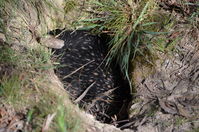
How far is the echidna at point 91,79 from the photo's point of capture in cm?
297

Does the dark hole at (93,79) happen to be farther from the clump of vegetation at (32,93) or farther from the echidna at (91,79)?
the clump of vegetation at (32,93)

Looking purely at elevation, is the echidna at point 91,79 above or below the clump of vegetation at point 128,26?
below

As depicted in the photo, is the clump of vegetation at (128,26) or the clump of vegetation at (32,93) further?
the clump of vegetation at (128,26)

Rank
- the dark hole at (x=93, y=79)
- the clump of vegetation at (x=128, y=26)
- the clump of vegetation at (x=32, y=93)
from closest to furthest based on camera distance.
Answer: the clump of vegetation at (x=32, y=93) → the dark hole at (x=93, y=79) → the clump of vegetation at (x=128, y=26)

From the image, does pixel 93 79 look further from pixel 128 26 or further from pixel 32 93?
pixel 32 93

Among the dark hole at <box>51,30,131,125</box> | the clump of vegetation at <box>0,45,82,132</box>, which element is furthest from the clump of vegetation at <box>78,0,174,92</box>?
the clump of vegetation at <box>0,45,82,132</box>

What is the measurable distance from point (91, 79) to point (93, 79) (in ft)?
0.06

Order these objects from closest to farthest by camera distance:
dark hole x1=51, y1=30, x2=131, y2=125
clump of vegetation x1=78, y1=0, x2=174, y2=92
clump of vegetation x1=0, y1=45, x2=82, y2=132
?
clump of vegetation x1=0, y1=45, x2=82, y2=132 → dark hole x1=51, y1=30, x2=131, y2=125 → clump of vegetation x1=78, y1=0, x2=174, y2=92

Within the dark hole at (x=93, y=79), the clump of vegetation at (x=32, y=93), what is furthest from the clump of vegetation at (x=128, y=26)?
the clump of vegetation at (x=32, y=93)

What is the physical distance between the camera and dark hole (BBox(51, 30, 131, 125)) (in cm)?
296

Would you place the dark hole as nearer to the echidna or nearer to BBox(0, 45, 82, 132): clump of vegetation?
the echidna

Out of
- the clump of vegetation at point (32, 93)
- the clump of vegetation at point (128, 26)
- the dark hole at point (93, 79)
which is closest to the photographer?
the clump of vegetation at point (32, 93)

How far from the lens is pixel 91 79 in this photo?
305 centimetres

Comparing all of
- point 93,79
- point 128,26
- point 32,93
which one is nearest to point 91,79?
point 93,79
